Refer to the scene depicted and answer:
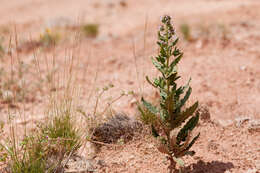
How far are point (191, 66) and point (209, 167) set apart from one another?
7.24 feet

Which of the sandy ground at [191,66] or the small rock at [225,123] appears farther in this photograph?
the small rock at [225,123]

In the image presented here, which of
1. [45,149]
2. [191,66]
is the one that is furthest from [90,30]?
[45,149]

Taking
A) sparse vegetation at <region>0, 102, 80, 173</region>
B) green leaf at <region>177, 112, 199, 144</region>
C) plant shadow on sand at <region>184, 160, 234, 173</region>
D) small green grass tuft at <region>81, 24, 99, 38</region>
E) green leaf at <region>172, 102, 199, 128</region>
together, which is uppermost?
small green grass tuft at <region>81, 24, 99, 38</region>

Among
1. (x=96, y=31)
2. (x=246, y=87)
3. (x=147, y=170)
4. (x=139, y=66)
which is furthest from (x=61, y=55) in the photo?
(x=147, y=170)

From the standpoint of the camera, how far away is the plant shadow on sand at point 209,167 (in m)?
2.41

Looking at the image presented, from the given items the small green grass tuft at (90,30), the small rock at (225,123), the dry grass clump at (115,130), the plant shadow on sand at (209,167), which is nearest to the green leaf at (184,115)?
the plant shadow on sand at (209,167)

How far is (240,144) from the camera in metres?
2.71

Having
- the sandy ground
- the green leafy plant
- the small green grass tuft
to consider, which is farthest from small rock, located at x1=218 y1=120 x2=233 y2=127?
the small green grass tuft

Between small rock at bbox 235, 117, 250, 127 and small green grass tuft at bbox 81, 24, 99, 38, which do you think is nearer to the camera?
small rock at bbox 235, 117, 250, 127

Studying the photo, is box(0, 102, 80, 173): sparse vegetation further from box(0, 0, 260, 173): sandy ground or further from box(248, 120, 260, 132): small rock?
box(248, 120, 260, 132): small rock

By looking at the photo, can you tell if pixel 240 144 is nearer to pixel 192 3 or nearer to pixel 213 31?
pixel 213 31

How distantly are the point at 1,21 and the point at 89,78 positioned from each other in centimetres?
501

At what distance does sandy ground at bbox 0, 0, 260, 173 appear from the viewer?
263 centimetres

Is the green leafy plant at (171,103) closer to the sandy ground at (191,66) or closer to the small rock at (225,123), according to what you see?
the sandy ground at (191,66)
